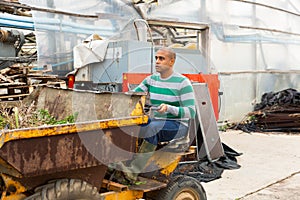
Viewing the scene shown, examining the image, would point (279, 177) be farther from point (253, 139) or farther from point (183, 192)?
point (253, 139)

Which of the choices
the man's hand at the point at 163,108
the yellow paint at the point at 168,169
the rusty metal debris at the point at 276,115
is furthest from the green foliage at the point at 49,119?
the rusty metal debris at the point at 276,115

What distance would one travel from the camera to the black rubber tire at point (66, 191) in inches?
116

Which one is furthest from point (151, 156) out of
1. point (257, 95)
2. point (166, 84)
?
point (257, 95)

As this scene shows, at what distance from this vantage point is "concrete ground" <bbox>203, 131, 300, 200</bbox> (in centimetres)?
528

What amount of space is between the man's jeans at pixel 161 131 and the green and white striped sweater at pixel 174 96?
10 centimetres

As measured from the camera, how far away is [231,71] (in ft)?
34.6

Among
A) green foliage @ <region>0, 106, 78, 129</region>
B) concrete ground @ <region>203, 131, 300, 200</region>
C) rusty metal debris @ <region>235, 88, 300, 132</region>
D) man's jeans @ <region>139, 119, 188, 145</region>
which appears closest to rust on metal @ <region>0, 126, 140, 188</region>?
man's jeans @ <region>139, 119, 188, 145</region>

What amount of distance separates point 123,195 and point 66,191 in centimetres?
70

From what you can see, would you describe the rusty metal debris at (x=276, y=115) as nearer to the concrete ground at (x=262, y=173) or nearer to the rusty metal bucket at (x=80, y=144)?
the concrete ground at (x=262, y=173)

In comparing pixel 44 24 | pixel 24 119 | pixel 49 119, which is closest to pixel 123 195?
pixel 49 119

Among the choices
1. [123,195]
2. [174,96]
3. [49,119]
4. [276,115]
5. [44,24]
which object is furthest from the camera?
[276,115]

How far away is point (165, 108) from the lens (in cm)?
380

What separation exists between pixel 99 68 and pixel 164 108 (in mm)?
3549

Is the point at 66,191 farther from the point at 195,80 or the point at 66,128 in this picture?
the point at 195,80
